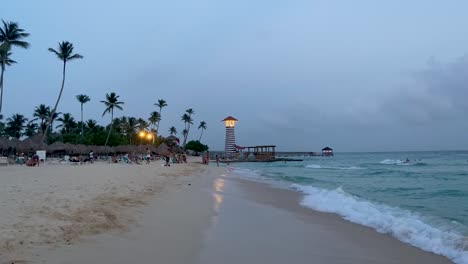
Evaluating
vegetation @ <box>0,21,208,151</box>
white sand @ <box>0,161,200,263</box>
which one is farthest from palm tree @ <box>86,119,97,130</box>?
white sand @ <box>0,161,200,263</box>

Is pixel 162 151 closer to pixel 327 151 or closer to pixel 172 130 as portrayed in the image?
pixel 172 130

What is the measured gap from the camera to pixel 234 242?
5.77 metres

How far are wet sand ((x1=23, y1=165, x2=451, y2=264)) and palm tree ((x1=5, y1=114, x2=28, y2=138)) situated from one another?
69.4 m

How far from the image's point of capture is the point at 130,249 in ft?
16.0

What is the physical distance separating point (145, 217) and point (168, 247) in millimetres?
2427

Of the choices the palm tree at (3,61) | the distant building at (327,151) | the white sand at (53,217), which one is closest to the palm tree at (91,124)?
the palm tree at (3,61)

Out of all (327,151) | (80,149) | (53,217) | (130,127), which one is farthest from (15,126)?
(327,151)

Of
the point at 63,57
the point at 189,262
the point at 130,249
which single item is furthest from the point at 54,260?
the point at 63,57

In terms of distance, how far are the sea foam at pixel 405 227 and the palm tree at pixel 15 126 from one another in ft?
227

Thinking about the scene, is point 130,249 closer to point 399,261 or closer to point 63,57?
point 399,261

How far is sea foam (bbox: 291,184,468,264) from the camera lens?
5.79 m

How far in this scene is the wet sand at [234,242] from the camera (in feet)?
15.3

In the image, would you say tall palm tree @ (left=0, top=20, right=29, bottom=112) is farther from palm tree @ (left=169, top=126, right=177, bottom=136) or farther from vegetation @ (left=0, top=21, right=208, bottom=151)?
palm tree @ (left=169, top=126, right=177, bottom=136)

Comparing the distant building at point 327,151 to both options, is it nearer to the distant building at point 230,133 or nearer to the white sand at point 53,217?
the distant building at point 230,133
